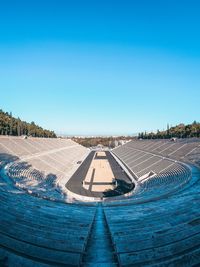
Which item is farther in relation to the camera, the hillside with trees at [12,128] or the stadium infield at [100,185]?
the hillside with trees at [12,128]

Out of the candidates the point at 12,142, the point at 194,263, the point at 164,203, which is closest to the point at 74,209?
the point at 164,203

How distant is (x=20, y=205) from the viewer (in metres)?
13.3

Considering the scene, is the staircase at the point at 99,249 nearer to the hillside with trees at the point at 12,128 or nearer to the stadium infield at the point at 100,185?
the stadium infield at the point at 100,185

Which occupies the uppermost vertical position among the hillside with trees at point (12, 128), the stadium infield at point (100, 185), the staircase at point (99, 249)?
the hillside with trees at point (12, 128)

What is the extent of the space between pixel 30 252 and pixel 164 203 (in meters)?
8.87

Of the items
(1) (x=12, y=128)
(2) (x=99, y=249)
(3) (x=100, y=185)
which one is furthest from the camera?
(1) (x=12, y=128)

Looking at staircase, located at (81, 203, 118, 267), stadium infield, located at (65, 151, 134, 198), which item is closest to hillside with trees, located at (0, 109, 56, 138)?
stadium infield, located at (65, 151, 134, 198)

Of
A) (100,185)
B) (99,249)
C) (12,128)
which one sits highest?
(12,128)

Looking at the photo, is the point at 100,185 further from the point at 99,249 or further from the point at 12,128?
the point at 12,128

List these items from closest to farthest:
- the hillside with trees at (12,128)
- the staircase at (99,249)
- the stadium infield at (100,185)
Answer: the staircase at (99,249) < the stadium infield at (100,185) < the hillside with trees at (12,128)

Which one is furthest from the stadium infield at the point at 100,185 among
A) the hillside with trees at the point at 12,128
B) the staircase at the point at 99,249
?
the hillside with trees at the point at 12,128

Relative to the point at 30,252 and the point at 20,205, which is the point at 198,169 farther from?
the point at 30,252

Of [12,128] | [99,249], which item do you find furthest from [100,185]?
[12,128]

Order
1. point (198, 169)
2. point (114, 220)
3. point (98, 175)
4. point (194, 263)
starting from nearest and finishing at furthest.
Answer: point (194, 263)
point (114, 220)
point (198, 169)
point (98, 175)
